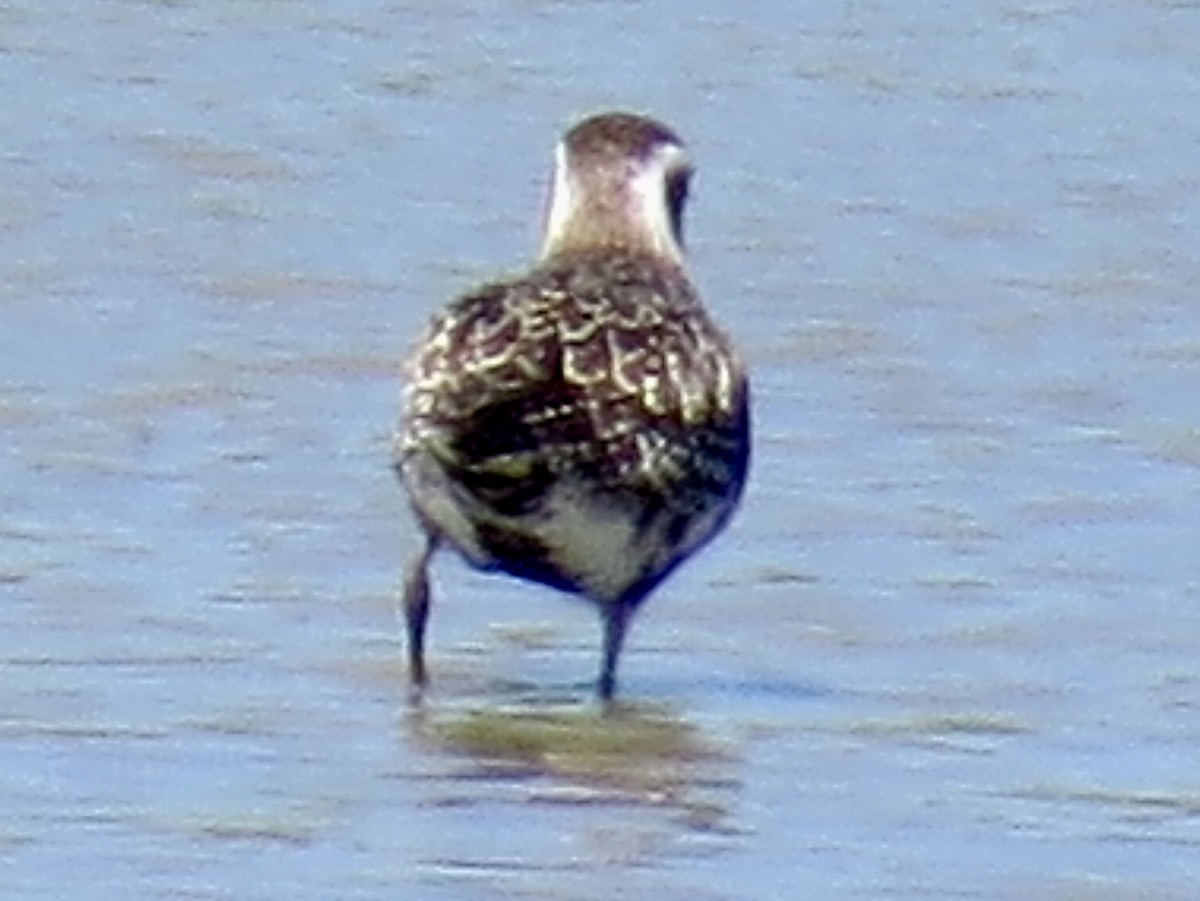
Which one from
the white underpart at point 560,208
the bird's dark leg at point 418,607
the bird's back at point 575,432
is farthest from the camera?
the white underpart at point 560,208

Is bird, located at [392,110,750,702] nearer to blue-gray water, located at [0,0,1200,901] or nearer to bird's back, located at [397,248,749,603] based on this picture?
bird's back, located at [397,248,749,603]

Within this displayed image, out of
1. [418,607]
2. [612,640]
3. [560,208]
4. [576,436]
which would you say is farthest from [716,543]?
[576,436]

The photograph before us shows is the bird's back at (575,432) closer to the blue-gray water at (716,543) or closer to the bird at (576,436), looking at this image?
the bird at (576,436)

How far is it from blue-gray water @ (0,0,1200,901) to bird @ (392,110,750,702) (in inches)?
9.0

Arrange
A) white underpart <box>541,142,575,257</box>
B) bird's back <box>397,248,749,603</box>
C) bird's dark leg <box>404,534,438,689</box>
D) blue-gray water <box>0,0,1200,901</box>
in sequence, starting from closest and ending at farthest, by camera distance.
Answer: blue-gray water <box>0,0,1200,901</box> → bird's back <box>397,248,749,603</box> → bird's dark leg <box>404,534,438,689</box> → white underpart <box>541,142,575,257</box>

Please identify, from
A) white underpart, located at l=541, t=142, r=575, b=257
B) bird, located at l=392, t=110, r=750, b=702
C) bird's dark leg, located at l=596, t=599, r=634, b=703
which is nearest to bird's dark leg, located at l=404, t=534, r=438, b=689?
bird, located at l=392, t=110, r=750, b=702

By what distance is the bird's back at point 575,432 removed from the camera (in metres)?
9.17

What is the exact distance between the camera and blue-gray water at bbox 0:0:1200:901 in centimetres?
838

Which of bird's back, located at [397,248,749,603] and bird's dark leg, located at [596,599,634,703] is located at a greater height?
bird's back, located at [397,248,749,603]

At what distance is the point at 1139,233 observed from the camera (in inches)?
504

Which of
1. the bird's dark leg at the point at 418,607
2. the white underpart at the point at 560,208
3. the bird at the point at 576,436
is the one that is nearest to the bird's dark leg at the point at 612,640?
the bird at the point at 576,436

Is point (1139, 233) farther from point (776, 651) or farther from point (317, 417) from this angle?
point (776, 651)

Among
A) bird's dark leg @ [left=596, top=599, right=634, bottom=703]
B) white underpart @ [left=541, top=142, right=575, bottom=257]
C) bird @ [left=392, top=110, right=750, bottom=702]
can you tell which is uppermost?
white underpart @ [left=541, top=142, right=575, bottom=257]

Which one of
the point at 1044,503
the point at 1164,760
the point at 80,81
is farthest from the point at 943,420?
the point at 80,81
